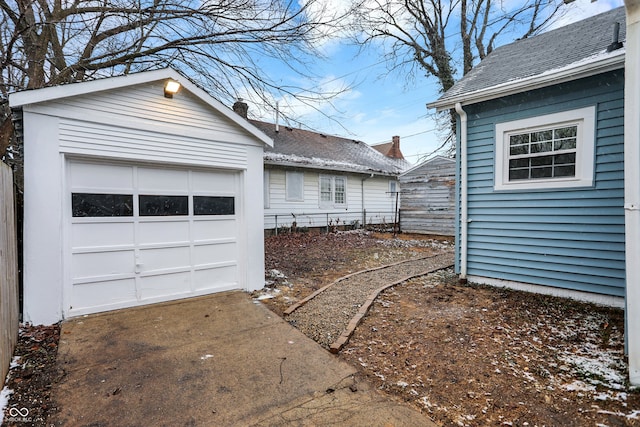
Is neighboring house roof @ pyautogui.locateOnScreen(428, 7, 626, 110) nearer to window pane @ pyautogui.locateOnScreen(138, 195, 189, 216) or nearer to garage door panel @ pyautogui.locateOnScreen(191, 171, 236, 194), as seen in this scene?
garage door panel @ pyautogui.locateOnScreen(191, 171, 236, 194)

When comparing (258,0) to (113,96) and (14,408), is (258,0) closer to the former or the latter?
(113,96)

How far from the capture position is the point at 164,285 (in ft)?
16.0

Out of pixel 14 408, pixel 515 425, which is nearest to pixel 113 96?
pixel 14 408

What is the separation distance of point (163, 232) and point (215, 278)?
46.0 inches

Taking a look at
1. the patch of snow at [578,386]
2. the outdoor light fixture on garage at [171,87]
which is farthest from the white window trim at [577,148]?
the outdoor light fixture on garage at [171,87]

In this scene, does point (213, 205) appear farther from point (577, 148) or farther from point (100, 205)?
point (577, 148)

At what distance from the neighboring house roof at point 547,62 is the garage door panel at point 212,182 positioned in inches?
164

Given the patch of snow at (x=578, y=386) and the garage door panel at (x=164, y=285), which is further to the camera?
the garage door panel at (x=164, y=285)

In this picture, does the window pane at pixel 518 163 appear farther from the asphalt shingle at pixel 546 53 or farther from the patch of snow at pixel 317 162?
the patch of snow at pixel 317 162

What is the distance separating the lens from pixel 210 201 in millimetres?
5266

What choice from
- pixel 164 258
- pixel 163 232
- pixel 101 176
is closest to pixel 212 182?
pixel 163 232

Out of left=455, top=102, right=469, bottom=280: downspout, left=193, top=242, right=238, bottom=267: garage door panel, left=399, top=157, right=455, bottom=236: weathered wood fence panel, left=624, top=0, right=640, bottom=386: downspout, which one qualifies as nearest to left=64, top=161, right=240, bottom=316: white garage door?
left=193, top=242, right=238, bottom=267: garage door panel

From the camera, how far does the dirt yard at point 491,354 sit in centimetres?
240

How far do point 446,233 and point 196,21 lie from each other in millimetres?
11240
